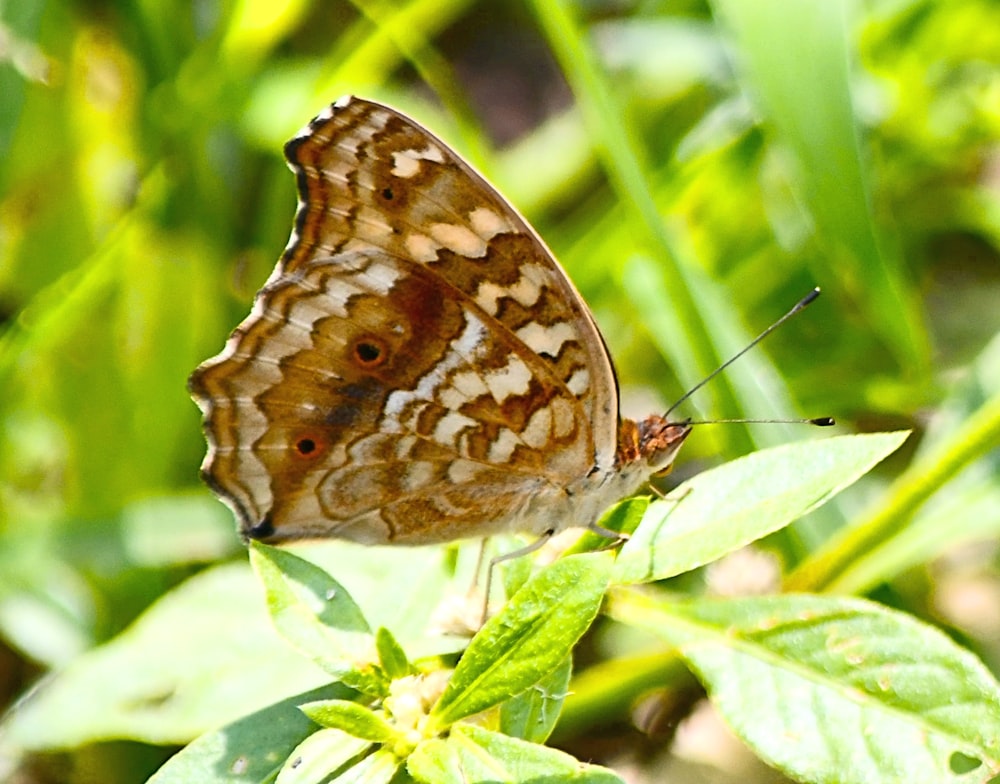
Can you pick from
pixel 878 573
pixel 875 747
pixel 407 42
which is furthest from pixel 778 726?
pixel 407 42

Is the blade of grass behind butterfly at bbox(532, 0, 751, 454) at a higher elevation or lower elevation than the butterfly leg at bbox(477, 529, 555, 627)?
higher

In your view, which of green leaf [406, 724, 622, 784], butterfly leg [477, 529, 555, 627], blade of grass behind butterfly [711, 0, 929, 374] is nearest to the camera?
green leaf [406, 724, 622, 784]

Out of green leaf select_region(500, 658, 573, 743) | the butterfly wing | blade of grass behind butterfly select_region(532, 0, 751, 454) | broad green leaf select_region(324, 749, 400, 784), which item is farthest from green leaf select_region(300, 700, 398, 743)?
blade of grass behind butterfly select_region(532, 0, 751, 454)

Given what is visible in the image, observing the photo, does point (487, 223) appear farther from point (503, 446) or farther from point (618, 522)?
point (618, 522)

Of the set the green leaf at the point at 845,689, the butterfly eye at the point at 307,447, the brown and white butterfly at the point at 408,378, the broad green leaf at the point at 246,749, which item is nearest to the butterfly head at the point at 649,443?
the brown and white butterfly at the point at 408,378

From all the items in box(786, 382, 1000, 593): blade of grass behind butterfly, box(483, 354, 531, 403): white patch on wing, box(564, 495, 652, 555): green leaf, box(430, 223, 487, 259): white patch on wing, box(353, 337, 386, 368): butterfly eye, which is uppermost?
box(430, 223, 487, 259): white patch on wing

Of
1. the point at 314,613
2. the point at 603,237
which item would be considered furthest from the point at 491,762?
the point at 603,237

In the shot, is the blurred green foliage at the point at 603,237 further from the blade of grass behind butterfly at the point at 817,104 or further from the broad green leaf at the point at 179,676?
the broad green leaf at the point at 179,676

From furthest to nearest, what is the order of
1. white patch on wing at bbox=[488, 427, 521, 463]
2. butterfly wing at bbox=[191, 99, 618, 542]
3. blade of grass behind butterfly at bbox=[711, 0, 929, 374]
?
blade of grass behind butterfly at bbox=[711, 0, 929, 374] < white patch on wing at bbox=[488, 427, 521, 463] < butterfly wing at bbox=[191, 99, 618, 542]

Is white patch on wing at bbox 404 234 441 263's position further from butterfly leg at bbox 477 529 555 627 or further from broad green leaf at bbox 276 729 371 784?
broad green leaf at bbox 276 729 371 784
